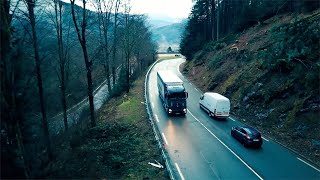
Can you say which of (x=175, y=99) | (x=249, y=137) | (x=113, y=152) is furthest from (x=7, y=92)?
(x=175, y=99)

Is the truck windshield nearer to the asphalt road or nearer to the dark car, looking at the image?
the asphalt road

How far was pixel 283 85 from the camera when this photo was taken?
96.1 ft

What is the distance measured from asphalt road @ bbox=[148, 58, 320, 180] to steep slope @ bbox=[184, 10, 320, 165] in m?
1.90

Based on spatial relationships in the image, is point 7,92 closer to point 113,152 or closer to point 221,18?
point 113,152

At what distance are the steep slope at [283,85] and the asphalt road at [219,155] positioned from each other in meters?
1.90

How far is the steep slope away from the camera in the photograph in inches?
955

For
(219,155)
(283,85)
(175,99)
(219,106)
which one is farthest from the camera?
(175,99)

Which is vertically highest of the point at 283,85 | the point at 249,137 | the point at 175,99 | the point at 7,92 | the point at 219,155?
the point at 7,92

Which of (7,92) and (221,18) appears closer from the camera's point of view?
(7,92)

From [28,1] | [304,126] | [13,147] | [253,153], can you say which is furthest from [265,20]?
[13,147]

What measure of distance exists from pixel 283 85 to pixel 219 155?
40.8 feet

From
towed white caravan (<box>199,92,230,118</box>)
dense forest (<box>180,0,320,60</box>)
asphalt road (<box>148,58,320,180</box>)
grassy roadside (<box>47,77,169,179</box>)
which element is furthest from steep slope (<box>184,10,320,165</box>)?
dense forest (<box>180,0,320,60</box>)

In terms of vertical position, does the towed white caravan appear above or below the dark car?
above

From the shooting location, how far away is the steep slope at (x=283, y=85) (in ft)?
79.6
